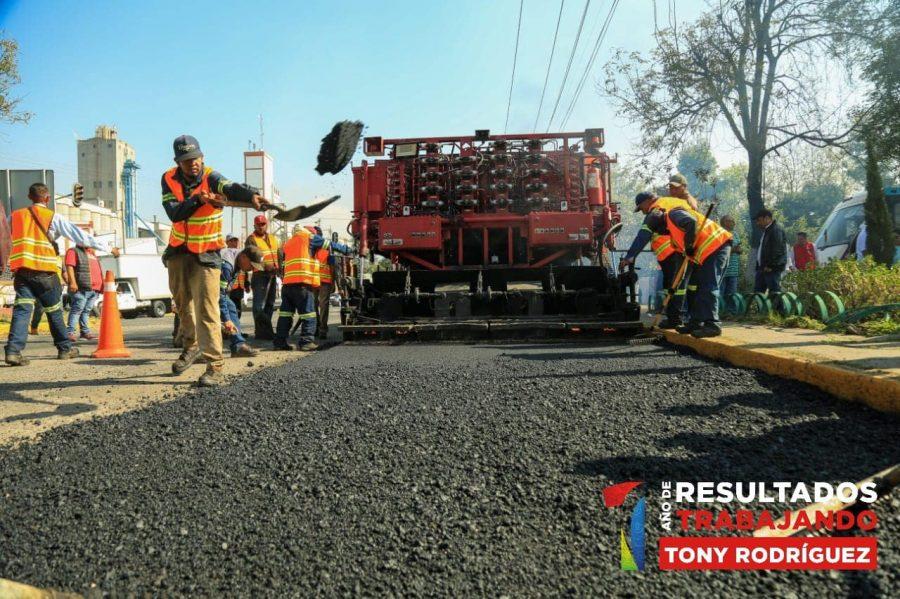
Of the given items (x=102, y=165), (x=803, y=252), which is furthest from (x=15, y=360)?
(x=102, y=165)

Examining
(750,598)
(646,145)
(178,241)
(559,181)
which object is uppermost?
(646,145)

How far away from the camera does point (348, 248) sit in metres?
8.03

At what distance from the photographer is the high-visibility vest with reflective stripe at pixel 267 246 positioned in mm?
7664

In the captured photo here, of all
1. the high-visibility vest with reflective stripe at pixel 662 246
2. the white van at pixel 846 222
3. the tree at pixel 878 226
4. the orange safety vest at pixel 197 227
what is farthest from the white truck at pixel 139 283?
the tree at pixel 878 226

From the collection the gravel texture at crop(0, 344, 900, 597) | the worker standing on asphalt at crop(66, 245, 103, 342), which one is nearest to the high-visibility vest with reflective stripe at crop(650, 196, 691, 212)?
the gravel texture at crop(0, 344, 900, 597)

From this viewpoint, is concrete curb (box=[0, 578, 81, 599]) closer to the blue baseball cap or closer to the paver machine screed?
the blue baseball cap

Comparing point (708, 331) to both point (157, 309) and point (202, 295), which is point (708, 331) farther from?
point (157, 309)

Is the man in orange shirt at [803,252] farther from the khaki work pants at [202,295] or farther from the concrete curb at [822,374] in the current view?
the khaki work pants at [202,295]

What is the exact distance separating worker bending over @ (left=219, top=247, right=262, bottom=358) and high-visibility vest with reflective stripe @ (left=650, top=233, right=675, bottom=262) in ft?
14.4

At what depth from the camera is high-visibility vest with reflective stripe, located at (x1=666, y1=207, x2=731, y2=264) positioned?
5434mm

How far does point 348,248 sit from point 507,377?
14.6 feet

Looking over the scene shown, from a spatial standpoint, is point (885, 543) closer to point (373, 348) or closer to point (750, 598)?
point (750, 598)

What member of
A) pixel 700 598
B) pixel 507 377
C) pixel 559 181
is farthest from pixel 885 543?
pixel 559 181

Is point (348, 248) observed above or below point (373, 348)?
above
